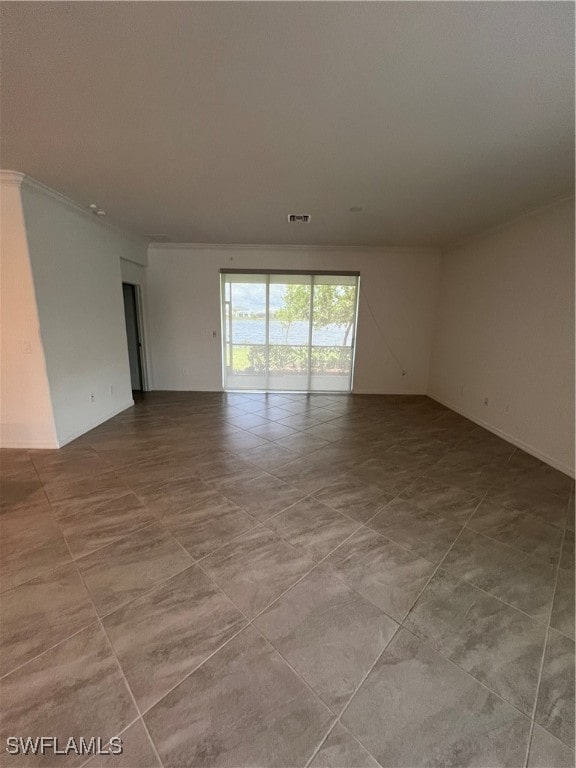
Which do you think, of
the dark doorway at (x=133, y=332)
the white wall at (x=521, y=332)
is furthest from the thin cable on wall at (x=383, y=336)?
the dark doorway at (x=133, y=332)

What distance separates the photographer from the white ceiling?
1.28 metres

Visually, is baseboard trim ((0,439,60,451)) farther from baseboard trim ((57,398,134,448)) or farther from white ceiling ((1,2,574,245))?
white ceiling ((1,2,574,245))

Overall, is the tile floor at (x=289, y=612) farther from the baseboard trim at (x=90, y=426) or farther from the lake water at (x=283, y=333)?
the lake water at (x=283, y=333)

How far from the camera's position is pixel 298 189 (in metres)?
2.97

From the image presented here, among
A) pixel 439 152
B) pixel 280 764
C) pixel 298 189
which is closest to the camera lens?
pixel 280 764

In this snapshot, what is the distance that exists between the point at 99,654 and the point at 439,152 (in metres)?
3.69

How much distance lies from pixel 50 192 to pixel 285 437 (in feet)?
12.1

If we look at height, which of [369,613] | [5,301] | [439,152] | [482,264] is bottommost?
[369,613]

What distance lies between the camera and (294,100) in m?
1.74

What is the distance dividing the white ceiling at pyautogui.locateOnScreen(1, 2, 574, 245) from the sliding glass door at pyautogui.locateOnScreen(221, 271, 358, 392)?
246cm

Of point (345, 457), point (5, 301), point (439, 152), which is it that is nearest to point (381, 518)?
point (345, 457)

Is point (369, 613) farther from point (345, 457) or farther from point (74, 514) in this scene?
point (74, 514)

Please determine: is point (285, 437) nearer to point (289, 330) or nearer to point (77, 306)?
point (289, 330)

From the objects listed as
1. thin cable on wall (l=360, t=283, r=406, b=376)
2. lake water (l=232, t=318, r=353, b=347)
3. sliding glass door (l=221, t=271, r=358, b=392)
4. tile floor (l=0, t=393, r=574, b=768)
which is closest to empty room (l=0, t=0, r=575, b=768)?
tile floor (l=0, t=393, r=574, b=768)
